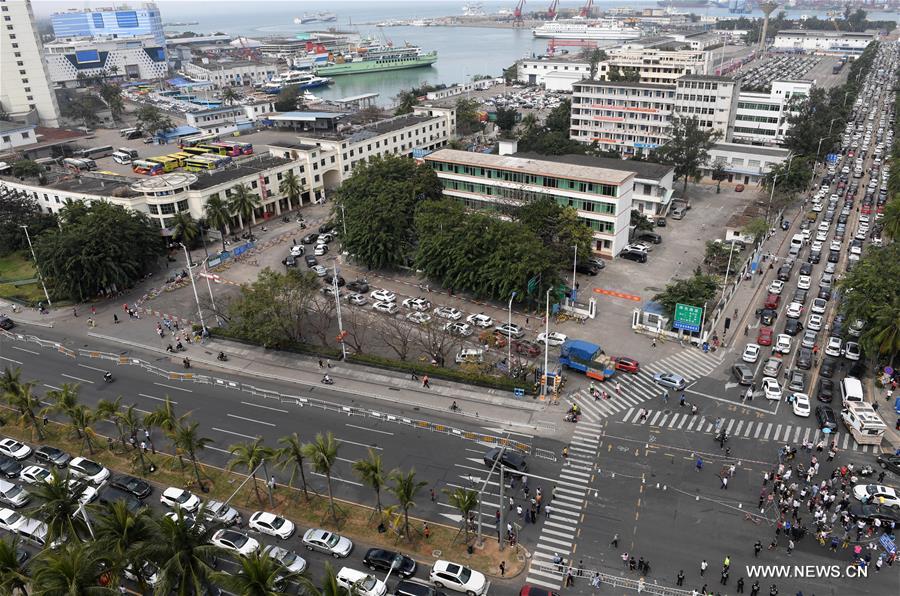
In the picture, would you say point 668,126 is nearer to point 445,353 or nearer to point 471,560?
point 445,353

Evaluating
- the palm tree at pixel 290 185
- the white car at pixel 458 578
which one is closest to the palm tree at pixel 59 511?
the white car at pixel 458 578

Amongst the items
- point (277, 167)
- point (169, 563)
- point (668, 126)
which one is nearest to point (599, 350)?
point (169, 563)

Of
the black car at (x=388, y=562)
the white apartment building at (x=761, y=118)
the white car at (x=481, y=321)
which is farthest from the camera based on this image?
the white apartment building at (x=761, y=118)

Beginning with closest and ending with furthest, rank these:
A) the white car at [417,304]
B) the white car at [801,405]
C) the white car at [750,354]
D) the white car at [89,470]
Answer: the white car at [89,470], the white car at [801,405], the white car at [750,354], the white car at [417,304]

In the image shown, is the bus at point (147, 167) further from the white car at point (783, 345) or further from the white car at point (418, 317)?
the white car at point (783, 345)

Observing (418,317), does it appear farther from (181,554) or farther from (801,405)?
(181,554)

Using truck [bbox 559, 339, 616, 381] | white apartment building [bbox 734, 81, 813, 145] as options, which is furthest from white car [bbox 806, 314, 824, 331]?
white apartment building [bbox 734, 81, 813, 145]

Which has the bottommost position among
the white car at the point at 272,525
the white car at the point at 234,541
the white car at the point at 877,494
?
the white car at the point at 877,494

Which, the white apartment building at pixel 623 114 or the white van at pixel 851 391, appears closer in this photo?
the white van at pixel 851 391
